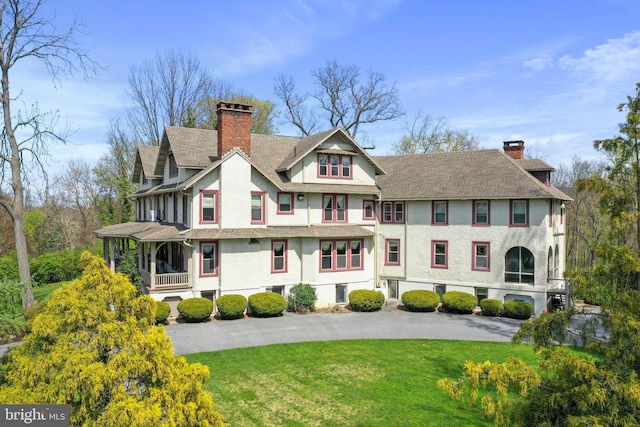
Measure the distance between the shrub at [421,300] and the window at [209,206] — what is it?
12.9 m

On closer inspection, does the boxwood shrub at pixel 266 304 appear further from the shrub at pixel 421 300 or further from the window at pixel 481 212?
the window at pixel 481 212

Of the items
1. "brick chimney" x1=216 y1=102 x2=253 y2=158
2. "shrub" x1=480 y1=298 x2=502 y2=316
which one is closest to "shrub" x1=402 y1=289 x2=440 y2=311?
"shrub" x1=480 y1=298 x2=502 y2=316

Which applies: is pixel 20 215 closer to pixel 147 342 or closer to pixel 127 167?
pixel 147 342

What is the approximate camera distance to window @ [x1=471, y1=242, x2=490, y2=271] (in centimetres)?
2811

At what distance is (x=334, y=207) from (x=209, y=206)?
8449 millimetres

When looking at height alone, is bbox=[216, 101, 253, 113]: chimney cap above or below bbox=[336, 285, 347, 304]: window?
above

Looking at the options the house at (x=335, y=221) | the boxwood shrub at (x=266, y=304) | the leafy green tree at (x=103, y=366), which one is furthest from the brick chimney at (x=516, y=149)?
the leafy green tree at (x=103, y=366)

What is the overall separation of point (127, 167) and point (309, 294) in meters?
35.6

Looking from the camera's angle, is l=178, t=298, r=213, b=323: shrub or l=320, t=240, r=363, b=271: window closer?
l=178, t=298, r=213, b=323: shrub

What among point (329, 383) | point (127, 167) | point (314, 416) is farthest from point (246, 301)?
point (127, 167)

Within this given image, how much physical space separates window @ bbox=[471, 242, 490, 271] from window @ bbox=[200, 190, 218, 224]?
1646cm

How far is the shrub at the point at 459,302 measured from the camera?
27.1m

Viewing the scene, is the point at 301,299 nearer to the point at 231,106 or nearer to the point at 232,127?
the point at 232,127

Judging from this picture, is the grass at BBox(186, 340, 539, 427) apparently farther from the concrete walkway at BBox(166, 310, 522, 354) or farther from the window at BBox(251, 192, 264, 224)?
the window at BBox(251, 192, 264, 224)
